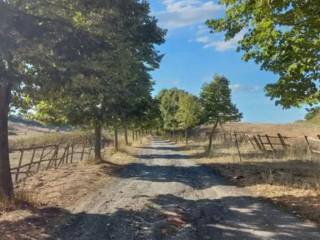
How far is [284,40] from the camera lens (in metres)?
11.2

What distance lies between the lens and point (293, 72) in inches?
456

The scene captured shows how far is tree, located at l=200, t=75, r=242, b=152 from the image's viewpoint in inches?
1569

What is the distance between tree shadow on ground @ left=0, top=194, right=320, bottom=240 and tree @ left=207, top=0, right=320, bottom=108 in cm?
344

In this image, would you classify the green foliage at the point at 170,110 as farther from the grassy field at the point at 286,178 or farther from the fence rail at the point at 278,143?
the grassy field at the point at 286,178

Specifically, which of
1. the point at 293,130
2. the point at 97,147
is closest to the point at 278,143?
the point at 97,147

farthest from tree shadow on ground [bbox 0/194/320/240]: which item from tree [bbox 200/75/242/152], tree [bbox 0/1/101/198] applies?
tree [bbox 200/75/242/152]

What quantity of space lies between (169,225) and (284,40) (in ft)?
17.8

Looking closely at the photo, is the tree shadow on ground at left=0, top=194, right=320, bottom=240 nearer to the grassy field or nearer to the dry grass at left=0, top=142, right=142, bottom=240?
the dry grass at left=0, top=142, right=142, bottom=240

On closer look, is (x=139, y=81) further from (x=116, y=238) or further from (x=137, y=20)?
(x=116, y=238)

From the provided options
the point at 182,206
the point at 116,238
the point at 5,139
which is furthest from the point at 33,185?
the point at 116,238

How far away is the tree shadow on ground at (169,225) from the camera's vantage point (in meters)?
9.32

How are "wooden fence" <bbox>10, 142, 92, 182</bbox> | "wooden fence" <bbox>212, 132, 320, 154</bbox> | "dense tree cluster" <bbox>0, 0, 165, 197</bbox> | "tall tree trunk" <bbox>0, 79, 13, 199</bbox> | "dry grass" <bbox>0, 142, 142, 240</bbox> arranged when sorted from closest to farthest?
"dry grass" <bbox>0, 142, 142, 240</bbox>, "dense tree cluster" <bbox>0, 0, 165, 197</bbox>, "tall tree trunk" <bbox>0, 79, 13, 199</bbox>, "wooden fence" <bbox>10, 142, 92, 182</bbox>, "wooden fence" <bbox>212, 132, 320, 154</bbox>

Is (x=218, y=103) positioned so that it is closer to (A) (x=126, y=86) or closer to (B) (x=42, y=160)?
(A) (x=126, y=86)

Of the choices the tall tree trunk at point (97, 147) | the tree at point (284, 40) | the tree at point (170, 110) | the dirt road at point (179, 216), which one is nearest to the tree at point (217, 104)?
the tall tree trunk at point (97, 147)
